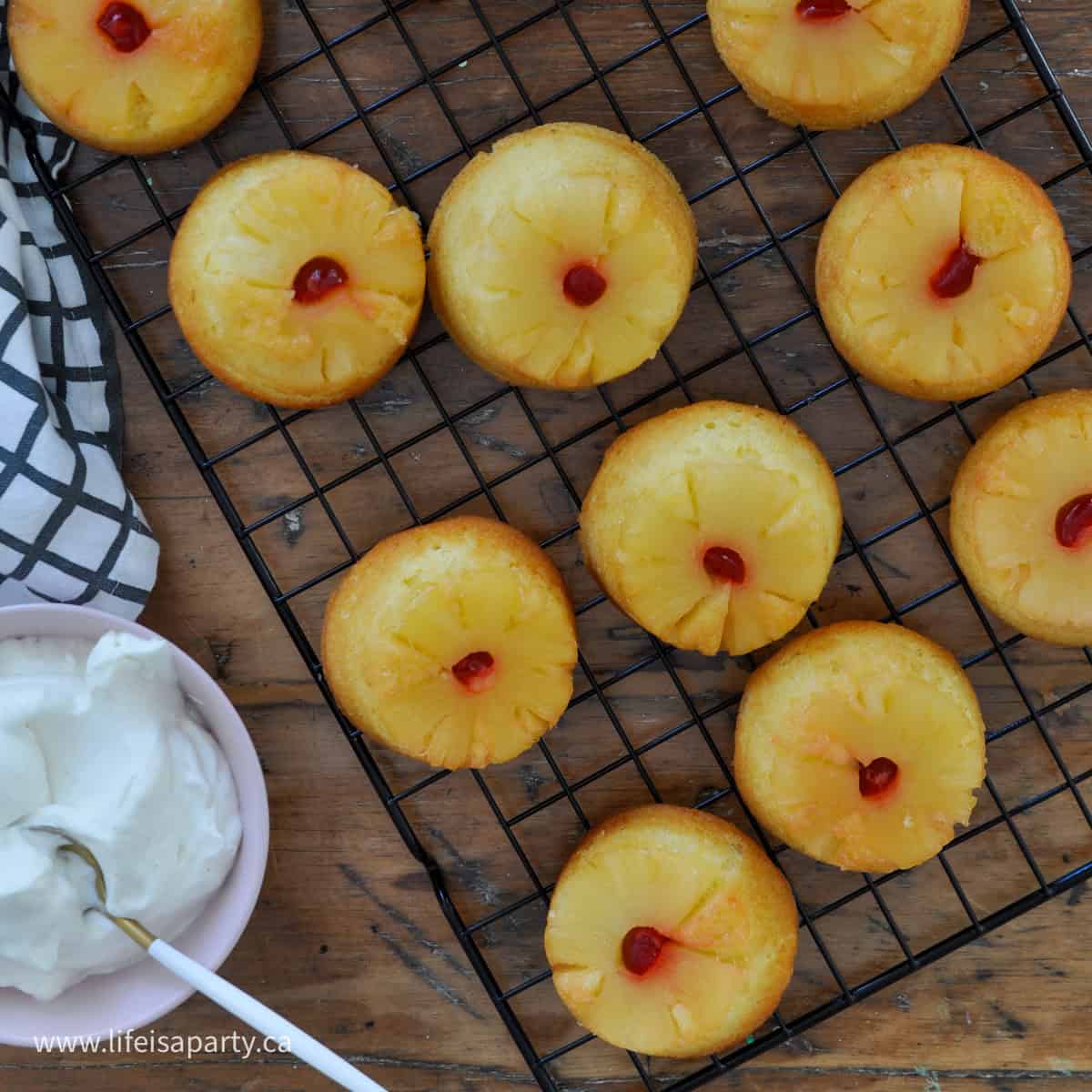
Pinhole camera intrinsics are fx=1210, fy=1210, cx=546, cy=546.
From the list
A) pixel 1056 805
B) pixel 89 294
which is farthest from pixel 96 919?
pixel 1056 805

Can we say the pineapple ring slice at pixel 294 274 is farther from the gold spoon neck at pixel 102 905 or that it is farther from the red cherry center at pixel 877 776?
the red cherry center at pixel 877 776

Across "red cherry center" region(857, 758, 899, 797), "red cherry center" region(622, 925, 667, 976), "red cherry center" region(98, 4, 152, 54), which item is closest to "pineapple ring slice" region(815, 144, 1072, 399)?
"red cherry center" region(857, 758, 899, 797)

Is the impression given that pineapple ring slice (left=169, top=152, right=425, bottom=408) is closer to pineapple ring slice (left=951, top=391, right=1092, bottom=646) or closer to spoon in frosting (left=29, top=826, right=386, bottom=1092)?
spoon in frosting (left=29, top=826, right=386, bottom=1092)

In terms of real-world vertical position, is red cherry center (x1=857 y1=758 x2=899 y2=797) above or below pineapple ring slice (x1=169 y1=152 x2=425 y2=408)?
below

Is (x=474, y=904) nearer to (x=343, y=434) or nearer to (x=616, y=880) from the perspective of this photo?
(x=616, y=880)

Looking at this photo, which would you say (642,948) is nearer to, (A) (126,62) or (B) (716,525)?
(B) (716,525)

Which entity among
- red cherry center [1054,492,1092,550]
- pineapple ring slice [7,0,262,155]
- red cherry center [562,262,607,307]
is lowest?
red cherry center [1054,492,1092,550]

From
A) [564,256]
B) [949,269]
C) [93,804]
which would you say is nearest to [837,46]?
[949,269]
